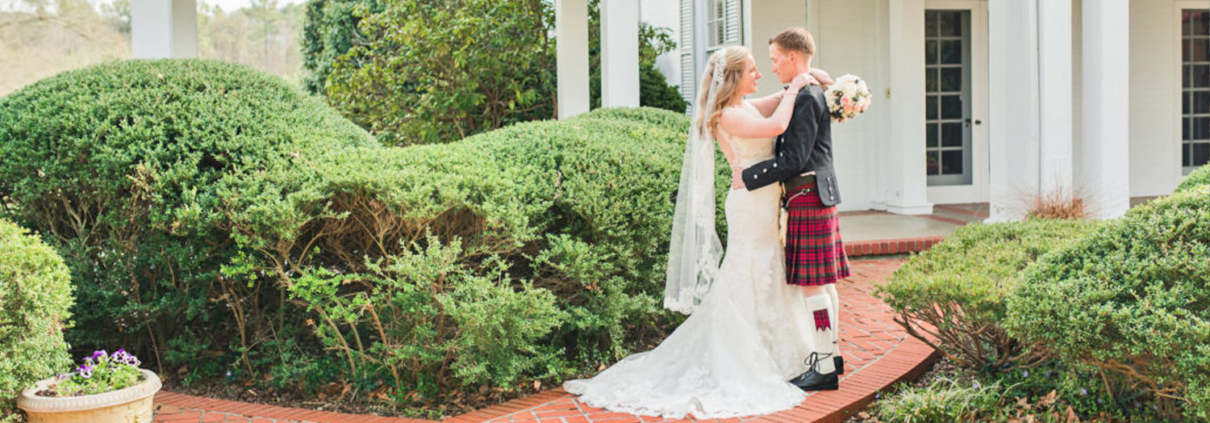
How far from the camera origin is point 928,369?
17.7 feet

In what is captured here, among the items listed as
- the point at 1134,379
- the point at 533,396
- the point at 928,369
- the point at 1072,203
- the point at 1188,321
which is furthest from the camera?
the point at 1072,203

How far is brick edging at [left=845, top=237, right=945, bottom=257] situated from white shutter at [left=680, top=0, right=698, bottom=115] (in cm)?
395

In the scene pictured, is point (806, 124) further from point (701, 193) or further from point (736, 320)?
point (736, 320)

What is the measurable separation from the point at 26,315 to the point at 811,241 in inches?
131

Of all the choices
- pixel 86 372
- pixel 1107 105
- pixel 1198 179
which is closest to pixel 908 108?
pixel 1107 105

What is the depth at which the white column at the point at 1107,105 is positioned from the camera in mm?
9281

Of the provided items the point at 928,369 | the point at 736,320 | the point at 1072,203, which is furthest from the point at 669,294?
the point at 1072,203

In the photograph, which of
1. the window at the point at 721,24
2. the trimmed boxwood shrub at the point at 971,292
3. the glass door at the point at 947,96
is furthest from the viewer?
the glass door at the point at 947,96

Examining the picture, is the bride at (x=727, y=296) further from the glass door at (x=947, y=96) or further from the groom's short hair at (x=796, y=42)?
the glass door at (x=947, y=96)

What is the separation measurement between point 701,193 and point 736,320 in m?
0.65

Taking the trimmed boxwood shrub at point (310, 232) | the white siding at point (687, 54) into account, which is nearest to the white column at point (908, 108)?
the white siding at point (687, 54)

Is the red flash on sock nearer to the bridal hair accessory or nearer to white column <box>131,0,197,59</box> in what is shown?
the bridal hair accessory

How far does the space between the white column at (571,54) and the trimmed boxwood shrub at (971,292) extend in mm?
4088

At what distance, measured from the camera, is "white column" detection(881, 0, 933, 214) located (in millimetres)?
11383
